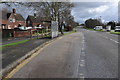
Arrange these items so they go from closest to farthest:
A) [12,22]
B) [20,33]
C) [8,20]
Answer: [20,33] → [8,20] → [12,22]

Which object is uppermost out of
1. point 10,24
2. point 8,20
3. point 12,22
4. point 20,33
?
point 8,20

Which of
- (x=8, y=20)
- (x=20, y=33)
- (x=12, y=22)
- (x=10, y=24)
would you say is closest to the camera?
(x=20, y=33)

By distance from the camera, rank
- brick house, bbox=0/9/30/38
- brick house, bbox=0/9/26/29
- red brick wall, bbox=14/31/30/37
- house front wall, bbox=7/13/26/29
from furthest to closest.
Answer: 1. house front wall, bbox=7/13/26/29
2. brick house, bbox=0/9/26/29
3. red brick wall, bbox=14/31/30/37
4. brick house, bbox=0/9/30/38

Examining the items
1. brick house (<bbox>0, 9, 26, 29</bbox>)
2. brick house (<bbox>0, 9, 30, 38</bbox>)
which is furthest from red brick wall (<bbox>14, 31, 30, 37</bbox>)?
brick house (<bbox>0, 9, 26, 29</bbox>)

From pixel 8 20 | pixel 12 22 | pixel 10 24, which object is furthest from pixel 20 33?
pixel 12 22

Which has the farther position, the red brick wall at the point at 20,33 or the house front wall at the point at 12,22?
the house front wall at the point at 12,22

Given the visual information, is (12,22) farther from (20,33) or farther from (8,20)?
(20,33)

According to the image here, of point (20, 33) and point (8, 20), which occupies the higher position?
point (8, 20)

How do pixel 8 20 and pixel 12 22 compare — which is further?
pixel 12 22

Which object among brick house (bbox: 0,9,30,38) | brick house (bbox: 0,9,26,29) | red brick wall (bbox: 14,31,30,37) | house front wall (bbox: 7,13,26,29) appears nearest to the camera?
brick house (bbox: 0,9,30,38)

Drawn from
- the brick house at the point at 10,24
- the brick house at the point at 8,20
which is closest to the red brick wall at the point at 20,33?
the brick house at the point at 10,24

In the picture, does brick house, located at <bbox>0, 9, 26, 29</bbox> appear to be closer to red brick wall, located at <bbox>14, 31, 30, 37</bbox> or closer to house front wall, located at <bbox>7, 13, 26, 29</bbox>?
house front wall, located at <bbox>7, 13, 26, 29</bbox>

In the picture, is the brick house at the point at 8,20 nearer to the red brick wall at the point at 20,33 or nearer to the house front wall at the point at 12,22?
the house front wall at the point at 12,22

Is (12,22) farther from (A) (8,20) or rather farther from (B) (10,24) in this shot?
(A) (8,20)
